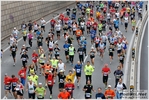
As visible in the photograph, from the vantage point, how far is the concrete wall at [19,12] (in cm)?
3400

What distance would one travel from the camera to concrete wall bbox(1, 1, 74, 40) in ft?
112

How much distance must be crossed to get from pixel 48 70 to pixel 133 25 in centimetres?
1698

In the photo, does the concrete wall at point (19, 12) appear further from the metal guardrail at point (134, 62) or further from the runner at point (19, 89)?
the runner at point (19, 89)

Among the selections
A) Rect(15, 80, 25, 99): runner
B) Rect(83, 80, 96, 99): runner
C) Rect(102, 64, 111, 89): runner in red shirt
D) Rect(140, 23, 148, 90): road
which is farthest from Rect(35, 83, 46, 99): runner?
Rect(140, 23, 148, 90): road

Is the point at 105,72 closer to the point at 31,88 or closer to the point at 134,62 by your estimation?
the point at 31,88

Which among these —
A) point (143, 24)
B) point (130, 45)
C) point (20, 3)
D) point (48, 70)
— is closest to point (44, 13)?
point (20, 3)

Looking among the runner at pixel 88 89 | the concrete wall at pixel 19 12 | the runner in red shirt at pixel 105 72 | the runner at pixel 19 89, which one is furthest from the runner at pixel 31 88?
the concrete wall at pixel 19 12

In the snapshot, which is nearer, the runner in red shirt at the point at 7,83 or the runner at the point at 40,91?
the runner at the point at 40,91

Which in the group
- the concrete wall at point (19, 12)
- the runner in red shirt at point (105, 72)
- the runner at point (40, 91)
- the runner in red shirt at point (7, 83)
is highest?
the concrete wall at point (19, 12)

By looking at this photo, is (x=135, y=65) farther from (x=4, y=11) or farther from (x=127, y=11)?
(x=127, y=11)

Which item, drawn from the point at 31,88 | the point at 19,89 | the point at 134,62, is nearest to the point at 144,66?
the point at 134,62

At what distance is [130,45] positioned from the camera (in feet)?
105

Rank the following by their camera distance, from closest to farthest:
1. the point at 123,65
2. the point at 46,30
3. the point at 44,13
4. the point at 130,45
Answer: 1. the point at 123,65
2. the point at 130,45
3. the point at 46,30
4. the point at 44,13

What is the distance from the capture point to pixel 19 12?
3744cm
